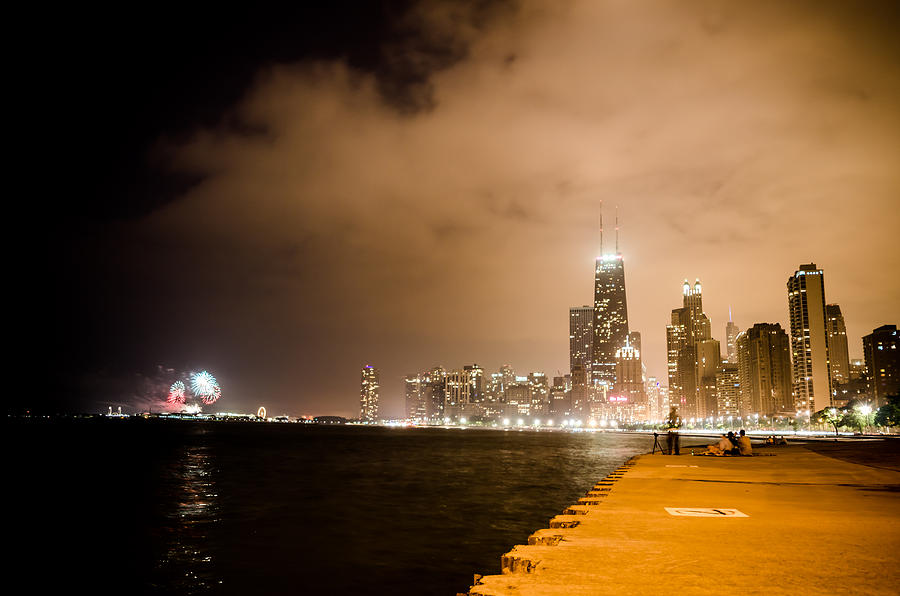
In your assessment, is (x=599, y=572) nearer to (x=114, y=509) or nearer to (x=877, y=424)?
(x=114, y=509)

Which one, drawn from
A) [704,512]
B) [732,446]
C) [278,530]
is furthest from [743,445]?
[704,512]

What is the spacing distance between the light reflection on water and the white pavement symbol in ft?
37.7

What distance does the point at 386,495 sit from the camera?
121 ft

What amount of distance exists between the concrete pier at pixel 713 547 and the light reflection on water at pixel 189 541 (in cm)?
1068

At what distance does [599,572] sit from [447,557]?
46.5 feet

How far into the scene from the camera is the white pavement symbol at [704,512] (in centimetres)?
1094

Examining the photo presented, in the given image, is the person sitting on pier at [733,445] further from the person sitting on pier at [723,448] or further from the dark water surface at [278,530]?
the dark water surface at [278,530]

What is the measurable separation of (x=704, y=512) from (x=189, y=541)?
1868 centimetres

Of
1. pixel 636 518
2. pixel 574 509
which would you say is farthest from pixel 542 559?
pixel 574 509

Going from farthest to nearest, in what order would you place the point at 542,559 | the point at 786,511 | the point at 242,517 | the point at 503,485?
1. the point at 503,485
2. the point at 242,517
3. the point at 786,511
4. the point at 542,559

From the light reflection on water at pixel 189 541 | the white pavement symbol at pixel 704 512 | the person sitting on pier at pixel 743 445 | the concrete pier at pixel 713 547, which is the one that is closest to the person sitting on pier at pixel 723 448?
the person sitting on pier at pixel 743 445

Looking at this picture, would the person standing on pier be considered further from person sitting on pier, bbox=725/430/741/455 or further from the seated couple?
person sitting on pier, bbox=725/430/741/455

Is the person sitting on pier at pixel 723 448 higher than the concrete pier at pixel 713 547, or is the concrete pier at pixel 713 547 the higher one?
the concrete pier at pixel 713 547

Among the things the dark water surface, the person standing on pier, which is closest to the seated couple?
the person standing on pier
